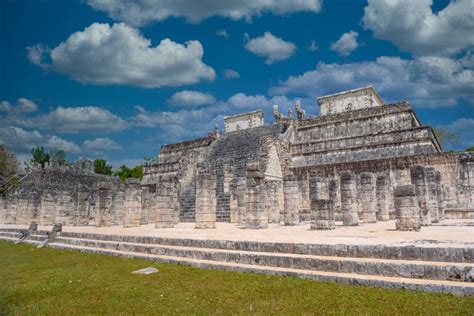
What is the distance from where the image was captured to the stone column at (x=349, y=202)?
13.5 metres

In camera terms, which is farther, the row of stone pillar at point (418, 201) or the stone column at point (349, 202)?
the stone column at point (349, 202)

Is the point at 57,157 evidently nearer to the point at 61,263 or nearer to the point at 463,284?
the point at 61,263

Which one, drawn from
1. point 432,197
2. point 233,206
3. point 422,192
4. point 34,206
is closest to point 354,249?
point 422,192

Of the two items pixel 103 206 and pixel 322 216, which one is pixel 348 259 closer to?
pixel 322 216

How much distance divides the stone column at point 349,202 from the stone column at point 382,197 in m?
1.85

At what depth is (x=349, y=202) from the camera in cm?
1366

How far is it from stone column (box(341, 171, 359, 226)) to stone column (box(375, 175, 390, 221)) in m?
1.85

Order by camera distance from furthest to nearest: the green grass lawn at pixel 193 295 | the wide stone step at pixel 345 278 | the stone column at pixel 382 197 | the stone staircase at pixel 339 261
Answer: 1. the stone column at pixel 382 197
2. the stone staircase at pixel 339 261
3. the wide stone step at pixel 345 278
4. the green grass lawn at pixel 193 295

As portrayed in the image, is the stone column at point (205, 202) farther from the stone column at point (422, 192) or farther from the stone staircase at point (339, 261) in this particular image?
the stone column at point (422, 192)

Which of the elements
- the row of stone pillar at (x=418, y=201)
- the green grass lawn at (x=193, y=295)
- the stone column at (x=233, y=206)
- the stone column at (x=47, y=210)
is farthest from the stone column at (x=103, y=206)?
the row of stone pillar at (x=418, y=201)

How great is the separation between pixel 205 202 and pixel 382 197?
25.4 ft

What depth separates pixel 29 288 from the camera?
604 cm

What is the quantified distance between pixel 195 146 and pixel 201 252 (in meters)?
22.3

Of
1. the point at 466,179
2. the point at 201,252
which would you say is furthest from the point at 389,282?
the point at 466,179
